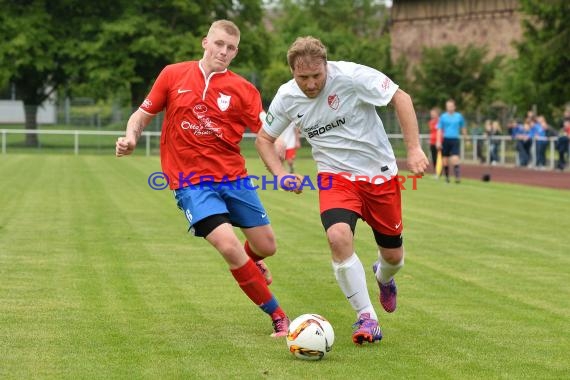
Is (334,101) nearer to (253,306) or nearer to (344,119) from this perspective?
(344,119)

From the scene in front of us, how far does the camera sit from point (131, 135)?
A: 26.1 ft

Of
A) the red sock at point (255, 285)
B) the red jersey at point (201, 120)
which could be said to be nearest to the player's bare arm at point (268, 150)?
the red jersey at point (201, 120)

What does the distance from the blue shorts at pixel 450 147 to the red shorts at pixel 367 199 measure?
20839 mm

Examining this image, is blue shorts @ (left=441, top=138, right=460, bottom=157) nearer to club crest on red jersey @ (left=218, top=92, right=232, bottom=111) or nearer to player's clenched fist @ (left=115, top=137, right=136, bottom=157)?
club crest on red jersey @ (left=218, top=92, right=232, bottom=111)

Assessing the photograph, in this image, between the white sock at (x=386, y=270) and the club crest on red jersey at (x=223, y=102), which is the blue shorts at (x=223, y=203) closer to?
the club crest on red jersey at (x=223, y=102)

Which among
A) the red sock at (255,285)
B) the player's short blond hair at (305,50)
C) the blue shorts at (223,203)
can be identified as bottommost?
the red sock at (255,285)

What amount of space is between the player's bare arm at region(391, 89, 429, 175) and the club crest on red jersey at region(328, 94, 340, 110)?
1.24 ft

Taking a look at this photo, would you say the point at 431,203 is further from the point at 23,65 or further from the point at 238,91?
the point at 23,65

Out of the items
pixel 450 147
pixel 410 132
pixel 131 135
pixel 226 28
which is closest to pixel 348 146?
pixel 410 132

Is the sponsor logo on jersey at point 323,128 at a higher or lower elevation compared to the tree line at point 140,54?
lower

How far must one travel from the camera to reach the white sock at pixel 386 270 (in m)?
8.35

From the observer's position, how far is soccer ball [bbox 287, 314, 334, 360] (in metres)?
6.91

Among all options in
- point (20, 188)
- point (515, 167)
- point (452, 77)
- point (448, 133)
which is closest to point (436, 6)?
point (452, 77)

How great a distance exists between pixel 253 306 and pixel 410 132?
2223 mm
